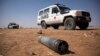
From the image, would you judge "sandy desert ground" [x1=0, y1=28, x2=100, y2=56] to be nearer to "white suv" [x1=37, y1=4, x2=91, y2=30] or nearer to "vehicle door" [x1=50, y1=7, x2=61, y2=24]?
"white suv" [x1=37, y1=4, x2=91, y2=30]

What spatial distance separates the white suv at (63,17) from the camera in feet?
36.0

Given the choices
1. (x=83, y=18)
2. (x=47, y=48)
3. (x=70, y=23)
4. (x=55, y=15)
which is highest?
(x=55, y=15)

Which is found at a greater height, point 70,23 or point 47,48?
point 70,23

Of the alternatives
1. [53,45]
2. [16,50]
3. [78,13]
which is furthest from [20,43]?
[78,13]

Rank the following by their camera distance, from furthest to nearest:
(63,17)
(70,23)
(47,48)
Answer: (63,17) < (70,23) < (47,48)

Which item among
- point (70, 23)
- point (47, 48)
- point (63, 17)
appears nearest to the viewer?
point (47, 48)

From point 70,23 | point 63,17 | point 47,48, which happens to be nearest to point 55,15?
point 63,17

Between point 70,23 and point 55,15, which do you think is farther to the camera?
point 55,15

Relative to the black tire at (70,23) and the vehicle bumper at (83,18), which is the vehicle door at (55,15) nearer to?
the black tire at (70,23)

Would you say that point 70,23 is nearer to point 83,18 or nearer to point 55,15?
point 83,18

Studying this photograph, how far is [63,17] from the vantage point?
39.0 ft

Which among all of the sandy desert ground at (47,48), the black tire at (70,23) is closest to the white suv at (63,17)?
the black tire at (70,23)

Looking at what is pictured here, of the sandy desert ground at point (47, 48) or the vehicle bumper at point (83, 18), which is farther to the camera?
the vehicle bumper at point (83, 18)

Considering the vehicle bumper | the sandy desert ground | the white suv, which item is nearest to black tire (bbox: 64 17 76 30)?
the white suv
